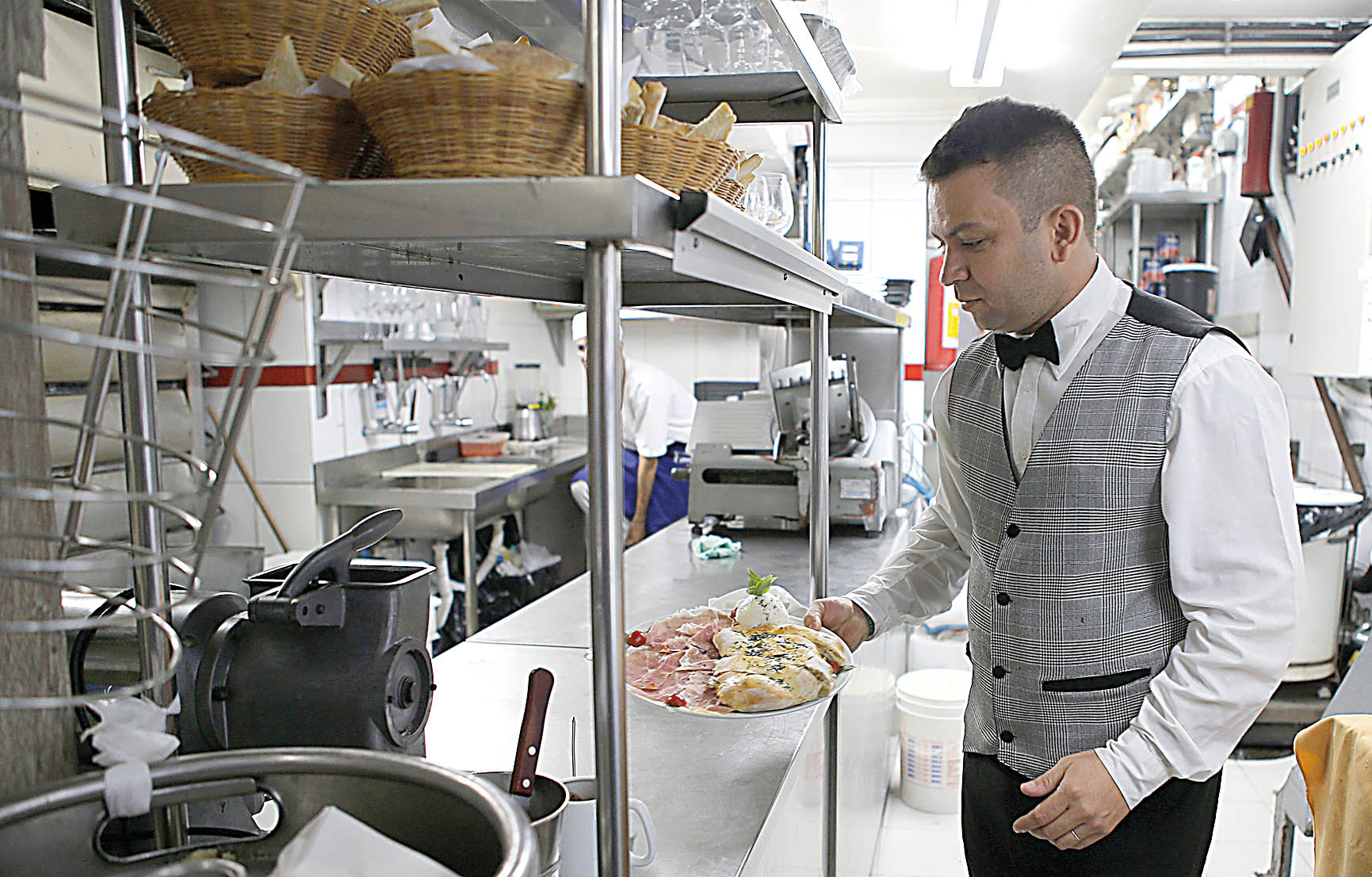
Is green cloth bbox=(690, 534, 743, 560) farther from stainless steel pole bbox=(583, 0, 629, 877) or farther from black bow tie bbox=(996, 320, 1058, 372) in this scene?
stainless steel pole bbox=(583, 0, 629, 877)

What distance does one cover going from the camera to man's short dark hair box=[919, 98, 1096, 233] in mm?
1634

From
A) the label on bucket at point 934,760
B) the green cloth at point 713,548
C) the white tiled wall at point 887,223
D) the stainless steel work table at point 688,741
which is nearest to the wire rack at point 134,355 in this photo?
the stainless steel work table at point 688,741

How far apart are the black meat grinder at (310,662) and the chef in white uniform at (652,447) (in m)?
4.06

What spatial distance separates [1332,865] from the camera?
198 cm

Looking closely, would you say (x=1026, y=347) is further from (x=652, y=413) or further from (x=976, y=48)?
(x=652, y=413)

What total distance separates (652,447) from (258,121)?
441 cm

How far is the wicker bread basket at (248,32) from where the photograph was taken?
857 mm

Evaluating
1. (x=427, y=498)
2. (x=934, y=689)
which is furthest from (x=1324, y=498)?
(x=427, y=498)

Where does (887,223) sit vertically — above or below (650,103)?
above

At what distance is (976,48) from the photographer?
12.1 ft

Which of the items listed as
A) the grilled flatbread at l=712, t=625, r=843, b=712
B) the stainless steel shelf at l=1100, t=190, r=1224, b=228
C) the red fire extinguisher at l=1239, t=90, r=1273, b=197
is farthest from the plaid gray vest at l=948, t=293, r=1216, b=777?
the stainless steel shelf at l=1100, t=190, r=1224, b=228

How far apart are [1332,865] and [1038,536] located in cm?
100

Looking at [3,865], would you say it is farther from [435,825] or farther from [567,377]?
[567,377]

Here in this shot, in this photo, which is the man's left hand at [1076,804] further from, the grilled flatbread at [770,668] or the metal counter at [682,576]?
the metal counter at [682,576]
